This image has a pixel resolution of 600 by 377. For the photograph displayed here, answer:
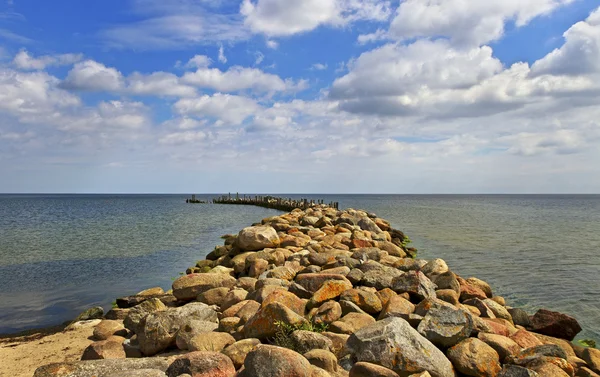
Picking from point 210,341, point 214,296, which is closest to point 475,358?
point 210,341

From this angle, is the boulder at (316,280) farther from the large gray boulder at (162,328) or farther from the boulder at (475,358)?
the boulder at (475,358)

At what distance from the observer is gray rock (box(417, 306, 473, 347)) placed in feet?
19.3

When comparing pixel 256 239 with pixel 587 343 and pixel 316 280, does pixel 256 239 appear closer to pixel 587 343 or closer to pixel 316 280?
pixel 316 280

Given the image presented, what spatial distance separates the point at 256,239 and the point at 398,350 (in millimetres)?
9501

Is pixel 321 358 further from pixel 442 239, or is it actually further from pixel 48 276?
pixel 442 239

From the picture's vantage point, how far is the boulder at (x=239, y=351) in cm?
531

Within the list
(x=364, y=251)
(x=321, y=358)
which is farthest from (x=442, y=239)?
(x=321, y=358)

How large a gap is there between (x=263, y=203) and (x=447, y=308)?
7083 centimetres

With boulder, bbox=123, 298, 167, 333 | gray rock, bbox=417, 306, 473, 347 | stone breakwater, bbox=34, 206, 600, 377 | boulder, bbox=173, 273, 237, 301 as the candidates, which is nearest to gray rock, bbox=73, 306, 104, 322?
stone breakwater, bbox=34, 206, 600, 377

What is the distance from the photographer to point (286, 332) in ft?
19.3

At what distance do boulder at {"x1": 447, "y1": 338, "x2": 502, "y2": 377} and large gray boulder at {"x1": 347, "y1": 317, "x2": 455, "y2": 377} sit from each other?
213mm

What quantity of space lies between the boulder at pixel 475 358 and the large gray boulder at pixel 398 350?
0.21 meters

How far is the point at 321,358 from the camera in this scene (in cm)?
507

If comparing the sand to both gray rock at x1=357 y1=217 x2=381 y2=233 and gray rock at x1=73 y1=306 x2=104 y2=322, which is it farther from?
gray rock at x1=357 y1=217 x2=381 y2=233
